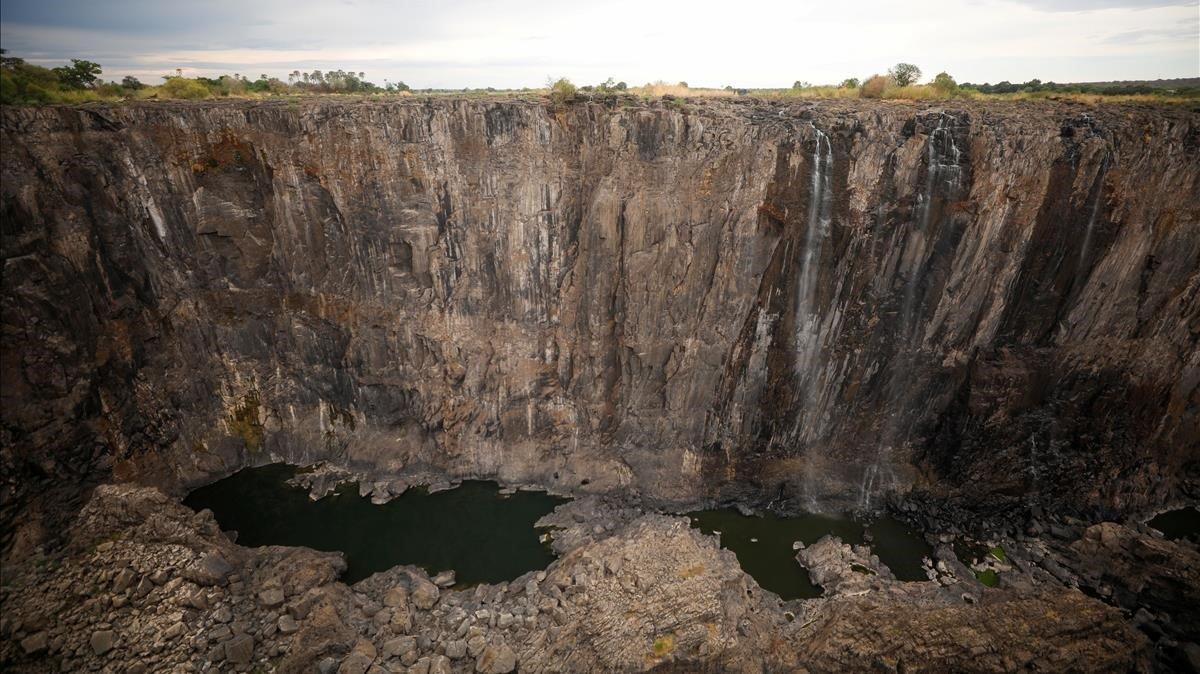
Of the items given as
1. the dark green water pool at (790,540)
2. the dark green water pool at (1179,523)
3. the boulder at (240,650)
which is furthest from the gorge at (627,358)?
Answer: the dark green water pool at (790,540)

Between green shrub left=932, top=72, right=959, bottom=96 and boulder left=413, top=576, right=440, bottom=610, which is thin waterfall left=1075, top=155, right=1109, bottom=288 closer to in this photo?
green shrub left=932, top=72, right=959, bottom=96

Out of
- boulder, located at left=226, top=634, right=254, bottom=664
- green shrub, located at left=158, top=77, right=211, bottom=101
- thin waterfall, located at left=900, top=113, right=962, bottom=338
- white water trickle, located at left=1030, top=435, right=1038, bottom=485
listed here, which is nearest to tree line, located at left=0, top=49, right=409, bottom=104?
green shrub, located at left=158, top=77, right=211, bottom=101

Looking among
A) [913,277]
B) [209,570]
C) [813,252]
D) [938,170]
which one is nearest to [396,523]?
[209,570]

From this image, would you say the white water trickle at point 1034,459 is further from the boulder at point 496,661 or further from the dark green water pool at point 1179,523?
the boulder at point 496,661

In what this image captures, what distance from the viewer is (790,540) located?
19281 millimetres

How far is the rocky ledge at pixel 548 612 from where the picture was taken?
46.5 feet

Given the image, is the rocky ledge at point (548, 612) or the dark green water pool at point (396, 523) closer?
the rocky ledge at point (548, 612)

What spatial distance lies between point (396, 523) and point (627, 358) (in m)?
9.99

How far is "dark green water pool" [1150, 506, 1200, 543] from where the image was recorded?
19250 mm

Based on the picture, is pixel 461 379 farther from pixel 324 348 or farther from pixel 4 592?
pixel 4 592

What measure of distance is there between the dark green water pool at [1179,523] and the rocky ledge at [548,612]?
3142 mm

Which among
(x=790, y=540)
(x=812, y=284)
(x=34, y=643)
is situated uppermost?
Result: (x=812, y=284)

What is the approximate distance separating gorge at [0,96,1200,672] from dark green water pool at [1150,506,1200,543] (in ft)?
1.59

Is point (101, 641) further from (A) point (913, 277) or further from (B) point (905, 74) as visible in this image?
(B) point (905, 74)
